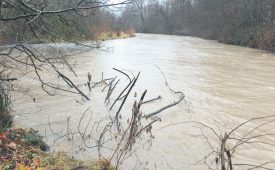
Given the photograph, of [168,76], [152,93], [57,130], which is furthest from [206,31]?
[57,130]

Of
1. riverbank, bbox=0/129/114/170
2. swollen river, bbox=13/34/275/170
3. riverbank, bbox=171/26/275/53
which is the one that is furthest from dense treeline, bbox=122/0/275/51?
riverbank, bbox=0/129/114/170

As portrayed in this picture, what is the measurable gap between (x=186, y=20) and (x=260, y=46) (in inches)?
1314

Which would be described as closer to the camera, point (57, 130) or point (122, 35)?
point (57, 130)

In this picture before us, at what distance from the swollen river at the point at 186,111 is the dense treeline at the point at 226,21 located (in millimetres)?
3734

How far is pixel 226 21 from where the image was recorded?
40281 millimetres

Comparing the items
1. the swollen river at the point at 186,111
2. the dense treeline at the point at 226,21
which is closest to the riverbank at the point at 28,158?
the swollen river at the point at 186,111

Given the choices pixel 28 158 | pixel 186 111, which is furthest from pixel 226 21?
pixel 28 158

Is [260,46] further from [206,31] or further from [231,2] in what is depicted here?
[206,31]

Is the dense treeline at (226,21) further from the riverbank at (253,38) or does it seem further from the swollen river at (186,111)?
the swollen river at (186,111)

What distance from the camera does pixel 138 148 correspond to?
6.75 meters

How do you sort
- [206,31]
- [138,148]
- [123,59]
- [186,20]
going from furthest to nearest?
[186,20], [206,31], [123,59], [138,148]

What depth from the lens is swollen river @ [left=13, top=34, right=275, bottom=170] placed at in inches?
257

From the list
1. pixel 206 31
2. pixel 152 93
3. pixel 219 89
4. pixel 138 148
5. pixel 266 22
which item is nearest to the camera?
pixel 138 148

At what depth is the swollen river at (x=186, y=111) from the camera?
654 centimetres
